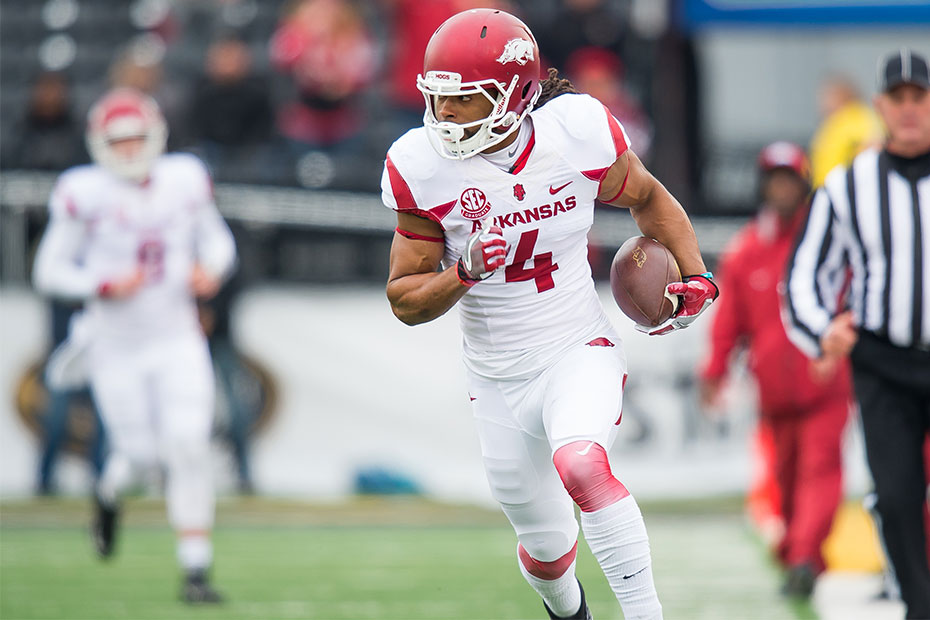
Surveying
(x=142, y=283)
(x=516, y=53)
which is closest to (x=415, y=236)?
(x=516, y=53)

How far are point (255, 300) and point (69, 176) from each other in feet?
11.0

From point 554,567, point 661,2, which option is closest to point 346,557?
point 554,567

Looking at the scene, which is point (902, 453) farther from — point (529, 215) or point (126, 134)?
point (126, 134)

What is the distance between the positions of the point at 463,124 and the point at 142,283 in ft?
9.48

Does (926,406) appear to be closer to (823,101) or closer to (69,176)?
(69,176)

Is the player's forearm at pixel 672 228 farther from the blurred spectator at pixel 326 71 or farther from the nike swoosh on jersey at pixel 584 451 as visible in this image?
the blurred spectator at pixel 326 71

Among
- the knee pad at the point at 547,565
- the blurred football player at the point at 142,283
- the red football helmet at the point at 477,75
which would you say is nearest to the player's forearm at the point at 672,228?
the red football helmet at the point at 477,75

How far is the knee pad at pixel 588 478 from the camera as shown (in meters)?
3.91

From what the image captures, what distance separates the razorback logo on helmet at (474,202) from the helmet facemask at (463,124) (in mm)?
99

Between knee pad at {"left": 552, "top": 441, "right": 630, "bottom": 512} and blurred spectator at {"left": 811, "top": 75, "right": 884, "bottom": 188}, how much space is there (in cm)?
630

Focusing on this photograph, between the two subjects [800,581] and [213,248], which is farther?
[213,248]

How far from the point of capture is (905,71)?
190 inches

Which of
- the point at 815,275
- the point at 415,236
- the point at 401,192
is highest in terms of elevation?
the point at 401,192

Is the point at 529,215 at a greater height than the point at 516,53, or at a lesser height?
lesser
